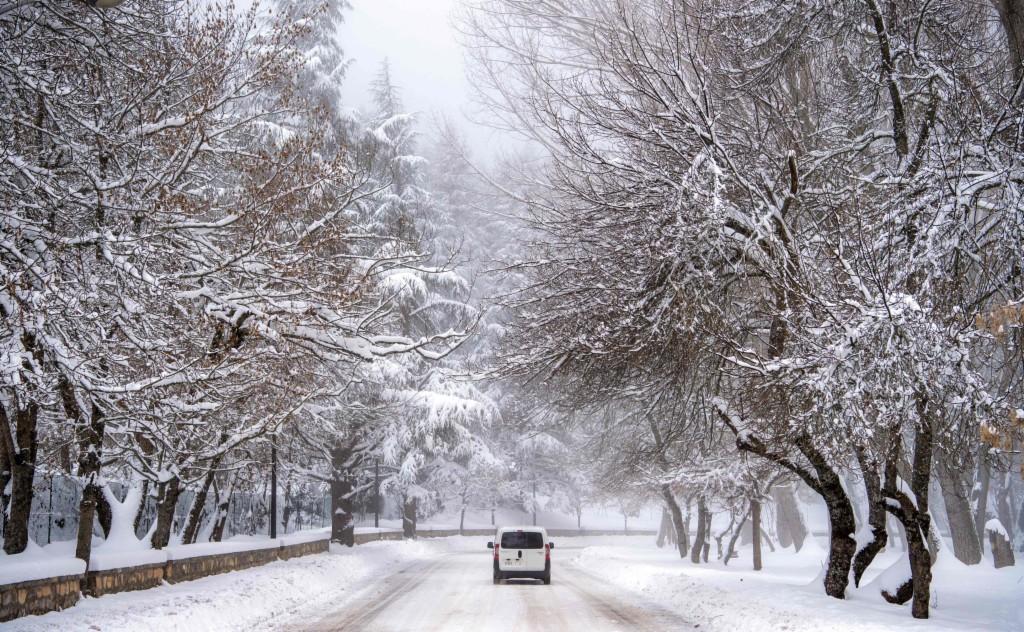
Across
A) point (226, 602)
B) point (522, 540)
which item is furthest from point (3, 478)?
point (522, 540)

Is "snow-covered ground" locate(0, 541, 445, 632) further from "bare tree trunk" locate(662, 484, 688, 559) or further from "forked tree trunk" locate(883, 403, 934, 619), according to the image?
"bare tree trunk" locate(662, 484, 688, 559)

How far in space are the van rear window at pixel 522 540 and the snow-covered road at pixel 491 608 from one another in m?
1.01

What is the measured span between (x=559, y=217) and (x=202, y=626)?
8.10 m

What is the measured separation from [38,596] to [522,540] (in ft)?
46.0

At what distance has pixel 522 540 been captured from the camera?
2258 centimetres

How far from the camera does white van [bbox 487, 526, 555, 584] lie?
22.0 m

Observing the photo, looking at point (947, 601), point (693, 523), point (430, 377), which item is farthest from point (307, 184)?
point (693, 523)

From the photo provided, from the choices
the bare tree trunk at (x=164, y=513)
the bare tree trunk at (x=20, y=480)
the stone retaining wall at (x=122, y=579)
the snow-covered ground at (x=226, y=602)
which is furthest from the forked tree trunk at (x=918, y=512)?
the bare tree trunk at (x=164, y=513)

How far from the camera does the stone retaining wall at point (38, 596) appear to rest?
9.62 metres

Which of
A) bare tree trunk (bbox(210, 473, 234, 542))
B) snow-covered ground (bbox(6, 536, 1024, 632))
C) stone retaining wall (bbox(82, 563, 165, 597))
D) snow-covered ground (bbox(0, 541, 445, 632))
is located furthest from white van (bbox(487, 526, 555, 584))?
stone retaining wall (bbox(82, 563, 165, 597))

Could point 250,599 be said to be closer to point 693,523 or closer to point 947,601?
point 947,601

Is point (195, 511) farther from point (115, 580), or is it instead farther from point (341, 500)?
point (341, 500)

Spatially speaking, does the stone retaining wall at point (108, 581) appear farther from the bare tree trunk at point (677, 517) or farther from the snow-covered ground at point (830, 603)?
the bare tree trunk at point (677, 517)

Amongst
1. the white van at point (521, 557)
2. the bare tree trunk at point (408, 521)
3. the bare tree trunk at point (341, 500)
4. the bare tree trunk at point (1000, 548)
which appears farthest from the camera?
the bare tree trunk at point (408, 521)
